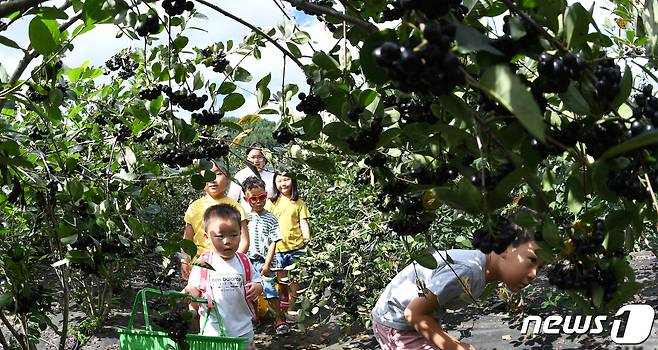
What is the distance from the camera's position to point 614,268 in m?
0.94

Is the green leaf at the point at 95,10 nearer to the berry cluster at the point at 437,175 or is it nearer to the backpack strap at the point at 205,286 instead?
the berry cluster at the point at 437,175

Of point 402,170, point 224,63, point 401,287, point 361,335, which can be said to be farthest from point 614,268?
point 361,335

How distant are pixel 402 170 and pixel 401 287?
37.0 inches

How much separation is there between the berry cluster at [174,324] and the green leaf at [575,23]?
1.82 metres

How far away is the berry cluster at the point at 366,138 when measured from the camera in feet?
3.50

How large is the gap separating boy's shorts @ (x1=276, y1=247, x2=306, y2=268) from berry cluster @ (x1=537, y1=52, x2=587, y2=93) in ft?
16.4

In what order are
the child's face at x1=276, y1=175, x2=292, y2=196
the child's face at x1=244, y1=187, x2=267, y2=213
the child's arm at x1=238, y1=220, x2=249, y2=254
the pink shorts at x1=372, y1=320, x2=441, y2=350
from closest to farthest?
the pink shorts at x1=372, y1=320, x2=441, y2=350, the child's arm at x1=238, y1=220, x2=249, y2=254, the child's face at x1=244, y1=187, x2=267, y2=213, the child's face at x1=276, y1=175, x2=292, y2=196

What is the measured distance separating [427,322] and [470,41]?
1.86 m

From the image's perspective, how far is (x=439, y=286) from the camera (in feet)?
7.75

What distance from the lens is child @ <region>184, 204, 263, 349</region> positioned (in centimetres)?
349

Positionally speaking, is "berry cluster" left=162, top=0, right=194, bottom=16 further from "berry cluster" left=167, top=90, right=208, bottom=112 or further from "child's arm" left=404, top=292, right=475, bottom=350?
"child's arm" left=404, top=292, right=475, bottom=350

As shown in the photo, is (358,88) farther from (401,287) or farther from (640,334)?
(640,334)

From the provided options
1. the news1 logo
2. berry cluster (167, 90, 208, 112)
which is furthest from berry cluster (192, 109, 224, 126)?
the news1 logo

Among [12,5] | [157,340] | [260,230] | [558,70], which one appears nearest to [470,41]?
[558,70]
